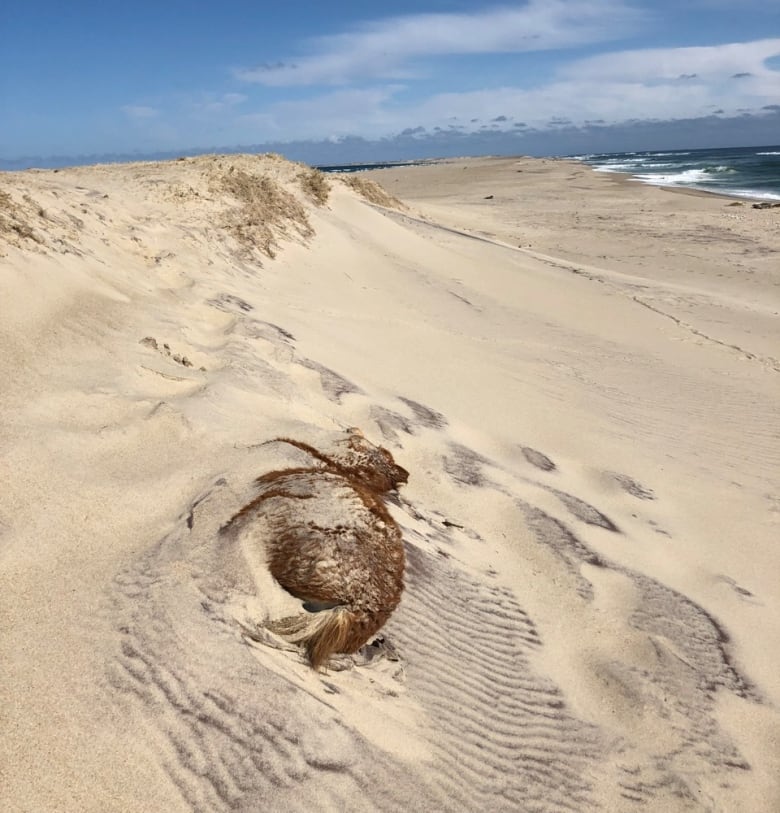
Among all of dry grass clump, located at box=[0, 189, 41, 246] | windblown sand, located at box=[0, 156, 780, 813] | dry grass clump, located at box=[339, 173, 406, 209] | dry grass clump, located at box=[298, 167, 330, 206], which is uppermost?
dry grass clump, located at box=[0, 189, 41, 246]

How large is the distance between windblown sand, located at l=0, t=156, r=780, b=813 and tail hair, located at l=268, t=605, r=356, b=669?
9 centimetres

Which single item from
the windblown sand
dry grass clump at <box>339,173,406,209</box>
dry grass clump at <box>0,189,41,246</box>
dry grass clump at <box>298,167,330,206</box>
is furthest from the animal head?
dry grass clump at <box>339,173,406,209</box>

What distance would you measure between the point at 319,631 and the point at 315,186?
12620 mm

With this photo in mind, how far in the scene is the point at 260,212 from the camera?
10.0 metres

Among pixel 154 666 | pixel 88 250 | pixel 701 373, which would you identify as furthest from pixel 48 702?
pixel 701 373

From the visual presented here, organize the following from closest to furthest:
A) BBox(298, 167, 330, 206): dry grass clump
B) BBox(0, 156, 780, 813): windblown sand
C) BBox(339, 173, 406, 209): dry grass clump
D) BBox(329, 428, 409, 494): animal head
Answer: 1. BBox(0, 156, 780, 813): windblown sand
2. BBox(329, 428, 409, 494): animal head
3. BBox(298, 167, 330, 206): dry grass clump
4. BBox(339, 173, 406, 209): dry grass clump

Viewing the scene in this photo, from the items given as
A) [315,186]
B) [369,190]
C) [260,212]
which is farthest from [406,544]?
[369,190]

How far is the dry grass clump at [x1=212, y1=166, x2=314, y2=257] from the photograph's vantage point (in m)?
8.98

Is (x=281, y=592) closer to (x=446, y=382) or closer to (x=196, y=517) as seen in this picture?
(x=196, y=517)

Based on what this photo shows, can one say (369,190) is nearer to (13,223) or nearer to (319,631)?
(13,223)

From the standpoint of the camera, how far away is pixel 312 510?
2.70m

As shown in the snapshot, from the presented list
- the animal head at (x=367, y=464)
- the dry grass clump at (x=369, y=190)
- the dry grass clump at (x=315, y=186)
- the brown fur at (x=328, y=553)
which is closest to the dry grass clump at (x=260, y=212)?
the dry grass clump at (x=315, y=186)

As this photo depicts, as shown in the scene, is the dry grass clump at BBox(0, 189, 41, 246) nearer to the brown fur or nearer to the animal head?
the animal head

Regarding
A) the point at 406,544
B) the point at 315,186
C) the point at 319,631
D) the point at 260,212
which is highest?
the point at 315,186
